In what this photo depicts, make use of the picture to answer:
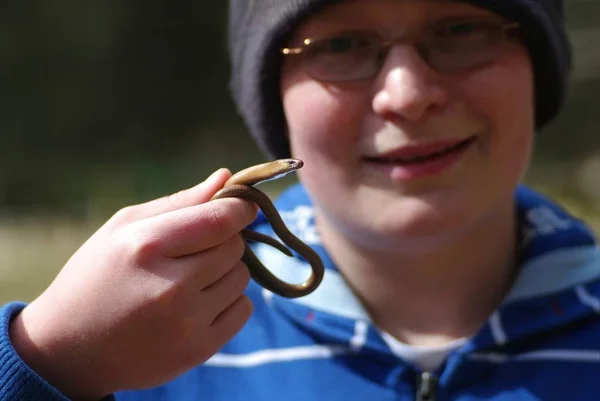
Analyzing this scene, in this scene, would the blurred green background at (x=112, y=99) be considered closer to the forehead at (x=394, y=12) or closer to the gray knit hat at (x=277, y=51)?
the gray knit hat at (x=277, y=51)

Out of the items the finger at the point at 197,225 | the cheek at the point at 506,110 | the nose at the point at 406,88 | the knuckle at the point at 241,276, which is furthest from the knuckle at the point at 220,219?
the cheek at the point at 506,110

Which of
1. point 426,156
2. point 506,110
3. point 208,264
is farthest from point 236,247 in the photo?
point 506,110

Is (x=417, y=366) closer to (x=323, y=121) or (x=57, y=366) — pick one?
(x=323, y=121)

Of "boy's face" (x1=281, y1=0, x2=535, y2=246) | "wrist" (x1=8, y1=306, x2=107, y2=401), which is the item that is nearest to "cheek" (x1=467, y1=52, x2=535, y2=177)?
"boy's face" (x1=281, y1=0, x2=535, y2=246)

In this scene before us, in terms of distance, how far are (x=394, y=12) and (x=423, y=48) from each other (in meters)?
0.07

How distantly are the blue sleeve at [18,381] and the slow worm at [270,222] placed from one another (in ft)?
0.95

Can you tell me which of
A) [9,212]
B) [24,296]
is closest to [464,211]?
[24,296]

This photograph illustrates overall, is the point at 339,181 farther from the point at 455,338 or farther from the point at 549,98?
the point at 549,98

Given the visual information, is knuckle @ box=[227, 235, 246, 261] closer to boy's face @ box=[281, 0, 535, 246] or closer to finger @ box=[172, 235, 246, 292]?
finger @ box=[172, 235, 246, 292]

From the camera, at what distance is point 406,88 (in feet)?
3.52

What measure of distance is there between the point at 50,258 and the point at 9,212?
5.61ft

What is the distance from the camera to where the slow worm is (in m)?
0.90

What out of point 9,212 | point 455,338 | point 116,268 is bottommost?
point 9,212

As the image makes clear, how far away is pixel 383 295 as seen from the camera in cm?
130
